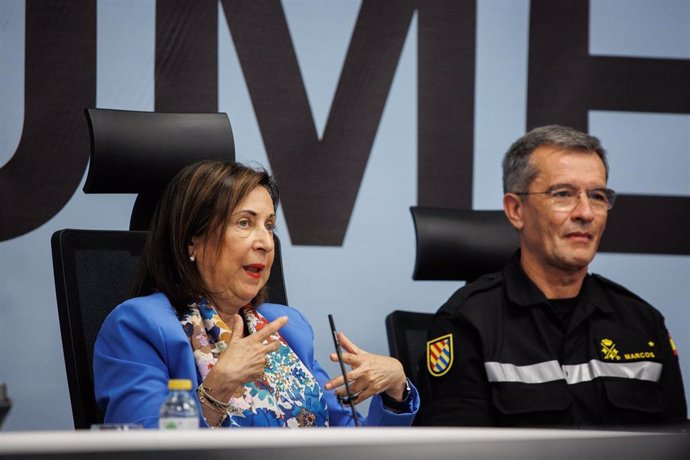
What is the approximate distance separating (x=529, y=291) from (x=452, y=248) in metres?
0.30

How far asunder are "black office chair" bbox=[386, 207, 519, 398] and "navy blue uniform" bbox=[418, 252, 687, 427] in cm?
21

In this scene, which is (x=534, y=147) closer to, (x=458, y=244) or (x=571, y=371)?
(x=458, y=244)

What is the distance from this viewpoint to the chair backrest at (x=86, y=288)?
169 centimetres

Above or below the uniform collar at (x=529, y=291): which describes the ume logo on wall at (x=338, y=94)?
above

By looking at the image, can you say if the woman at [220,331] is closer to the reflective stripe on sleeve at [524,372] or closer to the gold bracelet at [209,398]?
the gold bracelet at [209,398]

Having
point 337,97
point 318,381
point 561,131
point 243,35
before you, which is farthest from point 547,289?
point 243,35

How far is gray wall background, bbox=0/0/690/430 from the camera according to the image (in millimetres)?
2631

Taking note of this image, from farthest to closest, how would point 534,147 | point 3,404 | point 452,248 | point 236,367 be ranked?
point 452,248
point 534,147
point 236,367
point 3,404

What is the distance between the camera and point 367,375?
165 centimetres

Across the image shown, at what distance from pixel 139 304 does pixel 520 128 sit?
5.55ft

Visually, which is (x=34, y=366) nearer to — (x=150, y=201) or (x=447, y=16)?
(x=150, y=201)

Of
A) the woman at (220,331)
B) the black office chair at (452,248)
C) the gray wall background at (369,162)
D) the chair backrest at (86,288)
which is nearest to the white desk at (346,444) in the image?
the woman at (220,331)

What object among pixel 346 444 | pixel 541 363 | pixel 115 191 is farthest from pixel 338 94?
pixel 346 444

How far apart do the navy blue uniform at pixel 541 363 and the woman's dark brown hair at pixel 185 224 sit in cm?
53
